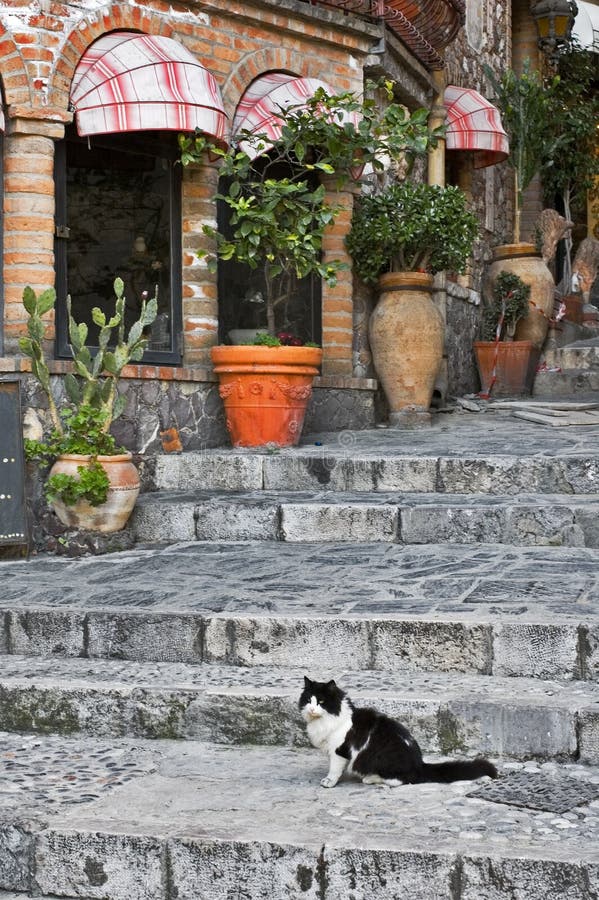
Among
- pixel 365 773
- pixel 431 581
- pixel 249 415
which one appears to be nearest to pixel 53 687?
pixel 365 773

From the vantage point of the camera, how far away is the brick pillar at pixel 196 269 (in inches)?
327

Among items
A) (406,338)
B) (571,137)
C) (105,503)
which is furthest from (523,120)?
(105,503)

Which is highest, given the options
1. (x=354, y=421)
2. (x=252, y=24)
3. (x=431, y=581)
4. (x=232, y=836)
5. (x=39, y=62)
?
(x=252, y=24)

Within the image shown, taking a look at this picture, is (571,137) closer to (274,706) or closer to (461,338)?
(461,338)

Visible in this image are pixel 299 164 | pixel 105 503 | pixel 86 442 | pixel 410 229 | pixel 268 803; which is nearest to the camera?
pixel 268 803

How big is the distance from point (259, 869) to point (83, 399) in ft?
13.4

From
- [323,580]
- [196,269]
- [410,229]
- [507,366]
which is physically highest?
[410,229]

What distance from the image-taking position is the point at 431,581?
5258 mm

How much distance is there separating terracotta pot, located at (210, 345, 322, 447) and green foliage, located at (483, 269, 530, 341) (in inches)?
178

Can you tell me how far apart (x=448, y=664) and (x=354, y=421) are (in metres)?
5.09

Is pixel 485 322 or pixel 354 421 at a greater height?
pixel 485 322

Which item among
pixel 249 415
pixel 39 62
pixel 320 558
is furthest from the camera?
pixel 249 415

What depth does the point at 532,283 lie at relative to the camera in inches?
493

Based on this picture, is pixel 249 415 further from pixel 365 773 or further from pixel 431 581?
pixel 365 773
